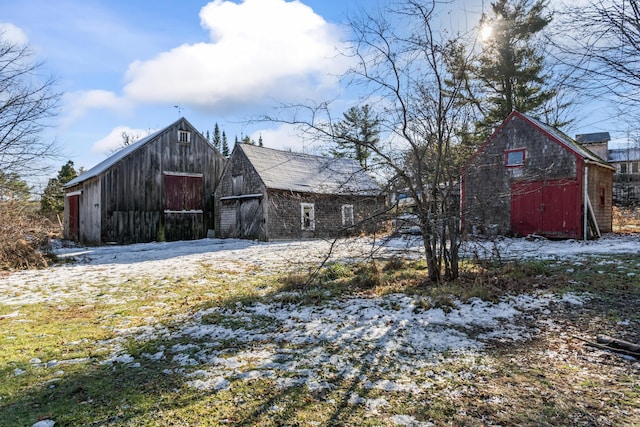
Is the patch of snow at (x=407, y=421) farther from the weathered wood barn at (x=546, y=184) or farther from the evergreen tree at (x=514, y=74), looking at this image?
the evergreen tree at (x=514, y=74)

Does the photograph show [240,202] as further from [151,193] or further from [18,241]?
[18,241]

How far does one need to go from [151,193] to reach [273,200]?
Answer: 21.3 feet

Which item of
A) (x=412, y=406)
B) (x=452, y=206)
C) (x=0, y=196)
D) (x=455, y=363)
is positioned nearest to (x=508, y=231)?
(x=452, y=206)

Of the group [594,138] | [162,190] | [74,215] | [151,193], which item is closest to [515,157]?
[162,190]

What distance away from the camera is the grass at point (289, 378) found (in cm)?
270

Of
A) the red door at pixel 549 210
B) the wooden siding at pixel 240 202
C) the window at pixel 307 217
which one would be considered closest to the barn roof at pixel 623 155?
the red door at pixel 549 210

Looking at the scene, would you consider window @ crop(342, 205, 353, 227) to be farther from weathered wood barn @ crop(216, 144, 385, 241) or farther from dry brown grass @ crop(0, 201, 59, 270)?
dry brown grass @ crop(0, 201, 59, 270)

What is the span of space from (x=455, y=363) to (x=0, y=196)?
14.7 m

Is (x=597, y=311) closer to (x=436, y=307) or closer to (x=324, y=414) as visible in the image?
(x=436, y=307)

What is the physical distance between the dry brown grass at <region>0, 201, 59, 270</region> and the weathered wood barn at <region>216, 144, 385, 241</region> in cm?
899

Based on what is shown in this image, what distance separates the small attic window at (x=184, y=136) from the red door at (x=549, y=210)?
16720 millimetres

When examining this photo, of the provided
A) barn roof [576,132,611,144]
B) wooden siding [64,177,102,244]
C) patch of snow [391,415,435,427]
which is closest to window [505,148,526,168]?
patch of snow [391,415,435,427]

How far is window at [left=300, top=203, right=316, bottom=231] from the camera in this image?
19891 mm

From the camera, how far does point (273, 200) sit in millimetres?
18625
